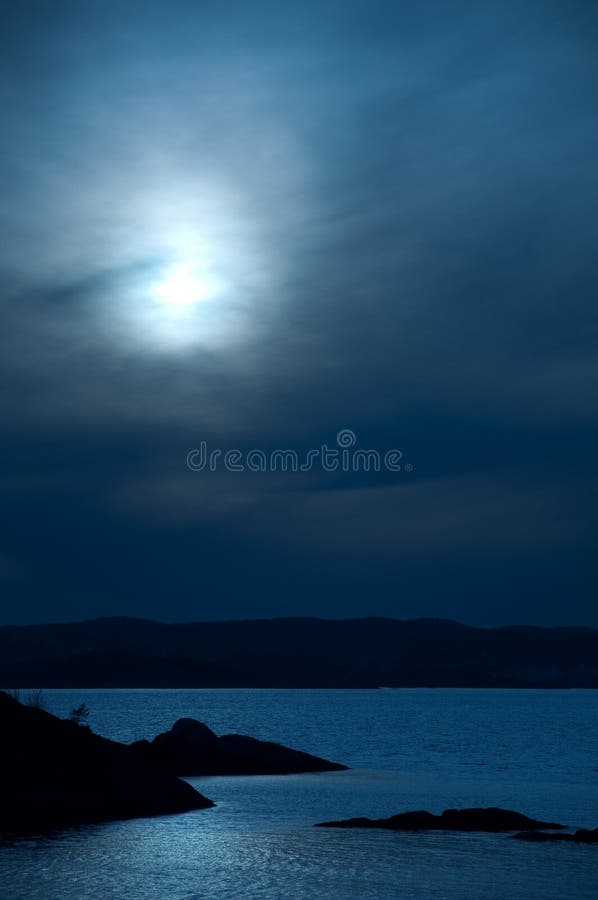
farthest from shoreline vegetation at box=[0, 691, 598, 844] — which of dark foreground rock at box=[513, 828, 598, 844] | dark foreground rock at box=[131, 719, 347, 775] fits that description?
dark foreground rock at box=[131, 719, 347, 775]

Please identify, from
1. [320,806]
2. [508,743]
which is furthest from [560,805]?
[508,743]

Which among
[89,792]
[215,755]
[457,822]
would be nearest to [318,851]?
[457,822]

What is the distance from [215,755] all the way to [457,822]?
30.7 m

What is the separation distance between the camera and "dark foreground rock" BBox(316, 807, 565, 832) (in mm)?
48219

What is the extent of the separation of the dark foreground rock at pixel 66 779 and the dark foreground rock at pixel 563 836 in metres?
18.2

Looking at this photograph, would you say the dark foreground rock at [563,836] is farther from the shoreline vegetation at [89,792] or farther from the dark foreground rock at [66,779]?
the dark foreground rock at [66,779]

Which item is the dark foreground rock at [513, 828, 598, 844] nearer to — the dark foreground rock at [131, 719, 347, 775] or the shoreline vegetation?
the shoreline vegetation

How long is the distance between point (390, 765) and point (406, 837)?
4827cm

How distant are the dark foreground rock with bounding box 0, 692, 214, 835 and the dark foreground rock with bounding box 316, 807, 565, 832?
9172 mm

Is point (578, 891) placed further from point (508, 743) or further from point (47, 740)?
point (508, 743)

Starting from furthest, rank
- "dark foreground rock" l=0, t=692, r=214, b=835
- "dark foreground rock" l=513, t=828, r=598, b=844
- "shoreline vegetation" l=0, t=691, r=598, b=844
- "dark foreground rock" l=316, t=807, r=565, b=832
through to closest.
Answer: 1. "dark foreground rock" l=316, t=807, r=565, b=832
2. "dark foreground rock" l=0, t=692, r=214, b=835
3. "shoreline vegetation" l=0, t=691, r=598, b=844
4. "dark foreground rock" l=513, t=828, r=598, b=844

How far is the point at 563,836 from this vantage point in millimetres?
45438

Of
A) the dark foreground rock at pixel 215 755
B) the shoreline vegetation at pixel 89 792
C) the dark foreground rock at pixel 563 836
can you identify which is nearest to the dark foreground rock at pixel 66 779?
the shoreline vegetation at pixel 89 792

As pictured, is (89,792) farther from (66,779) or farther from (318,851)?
(318,851)
